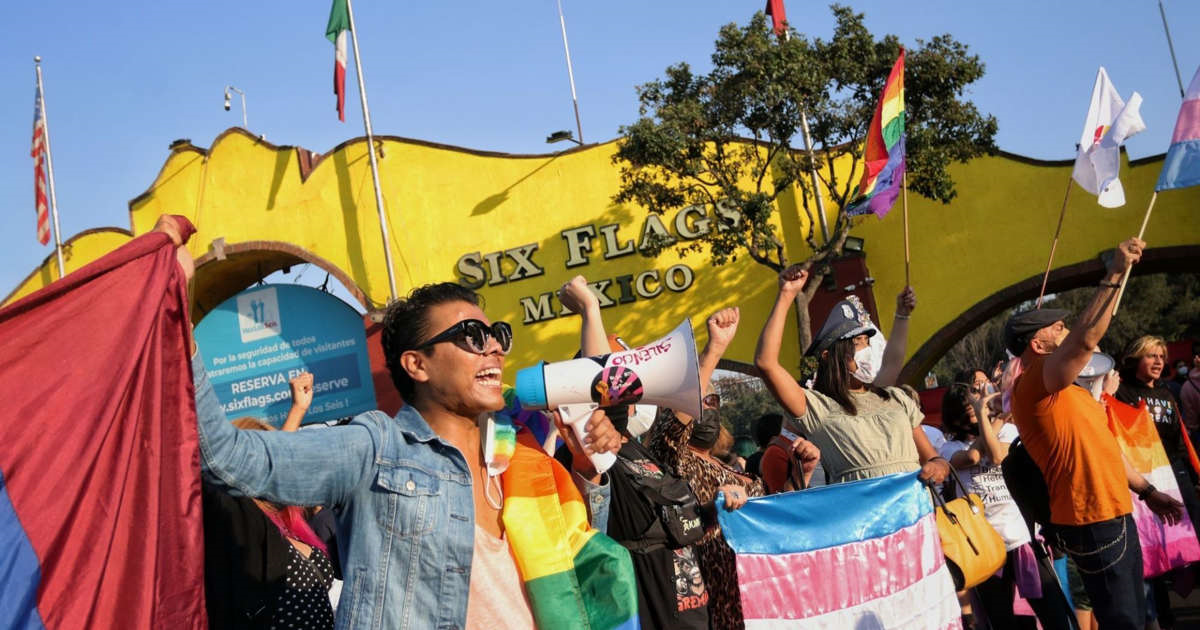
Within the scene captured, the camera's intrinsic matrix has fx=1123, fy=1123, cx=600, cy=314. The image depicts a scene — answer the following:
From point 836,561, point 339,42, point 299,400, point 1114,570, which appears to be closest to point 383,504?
point 299,400

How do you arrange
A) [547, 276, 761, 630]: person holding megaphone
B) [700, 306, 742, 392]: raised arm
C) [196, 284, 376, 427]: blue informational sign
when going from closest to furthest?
[700, 306, 742, 392]: raised arm, [547, 276, 761, 630]: person holding megaphone, [196, 284, 376, 427]: blue informational sign

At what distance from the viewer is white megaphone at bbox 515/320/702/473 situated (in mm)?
2928

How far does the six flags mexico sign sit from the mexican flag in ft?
12.3

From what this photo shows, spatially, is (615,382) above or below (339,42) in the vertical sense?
below

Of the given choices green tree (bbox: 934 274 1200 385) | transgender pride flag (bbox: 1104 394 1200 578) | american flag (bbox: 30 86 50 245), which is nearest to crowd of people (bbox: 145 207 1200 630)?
transgender pride flag (bbox: 1104 394 1200 578)

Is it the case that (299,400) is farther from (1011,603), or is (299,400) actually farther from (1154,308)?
(1154,308)

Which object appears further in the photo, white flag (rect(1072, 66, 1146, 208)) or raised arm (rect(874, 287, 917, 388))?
white flag (rect(1072, 66, 1146, 208))

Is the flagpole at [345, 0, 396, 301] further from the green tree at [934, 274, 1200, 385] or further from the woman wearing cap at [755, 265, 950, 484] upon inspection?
the green tree at [934, 274, 1200, 385]

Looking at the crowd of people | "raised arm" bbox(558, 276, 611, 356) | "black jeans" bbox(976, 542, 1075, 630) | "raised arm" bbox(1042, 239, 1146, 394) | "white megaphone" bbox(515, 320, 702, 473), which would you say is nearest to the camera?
the crowd of people

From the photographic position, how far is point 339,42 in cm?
2127

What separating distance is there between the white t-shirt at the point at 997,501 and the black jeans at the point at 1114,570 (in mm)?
1354

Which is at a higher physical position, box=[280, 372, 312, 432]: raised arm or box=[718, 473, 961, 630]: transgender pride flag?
box=[280, 372, 312, 432]: raised arm

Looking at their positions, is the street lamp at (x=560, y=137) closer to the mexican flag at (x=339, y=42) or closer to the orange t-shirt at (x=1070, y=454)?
the mexican flag at (x=339, y=42)

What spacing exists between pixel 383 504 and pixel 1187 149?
5763 mm
